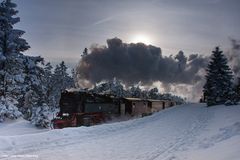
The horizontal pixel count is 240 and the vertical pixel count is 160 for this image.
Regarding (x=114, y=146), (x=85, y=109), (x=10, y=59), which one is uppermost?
(x=10, y=59)

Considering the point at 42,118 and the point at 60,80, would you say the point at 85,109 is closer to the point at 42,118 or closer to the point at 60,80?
the point at 42,118

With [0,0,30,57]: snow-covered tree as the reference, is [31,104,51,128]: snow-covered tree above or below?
below

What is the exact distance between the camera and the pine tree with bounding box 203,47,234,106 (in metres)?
53.8

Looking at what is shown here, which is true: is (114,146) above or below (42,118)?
below

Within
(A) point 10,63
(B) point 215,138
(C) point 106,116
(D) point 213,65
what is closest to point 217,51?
(D) point 213,65

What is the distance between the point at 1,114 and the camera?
31.1 metres

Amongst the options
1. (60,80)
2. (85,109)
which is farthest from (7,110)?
(60,80)

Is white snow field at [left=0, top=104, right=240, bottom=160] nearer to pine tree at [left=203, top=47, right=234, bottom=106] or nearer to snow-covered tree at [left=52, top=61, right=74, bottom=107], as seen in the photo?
pine tree at [left=203, top=47, right=234, bottom=106]

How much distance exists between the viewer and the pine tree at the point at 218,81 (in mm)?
53816

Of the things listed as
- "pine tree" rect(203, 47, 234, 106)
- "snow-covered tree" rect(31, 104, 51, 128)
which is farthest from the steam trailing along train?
"pine tree" rect(203, 47, 234, 106)

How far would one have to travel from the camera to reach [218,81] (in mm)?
54656

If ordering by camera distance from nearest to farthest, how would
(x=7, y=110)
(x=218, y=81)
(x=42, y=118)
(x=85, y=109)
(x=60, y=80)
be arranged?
(x=7, y=110)
(x=42, y=118)
(x=85, y=109)
(x=218, y=81)
(x=60, y=80)

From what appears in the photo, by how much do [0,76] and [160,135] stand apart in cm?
1991

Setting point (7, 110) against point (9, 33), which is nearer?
point (7, 110)
